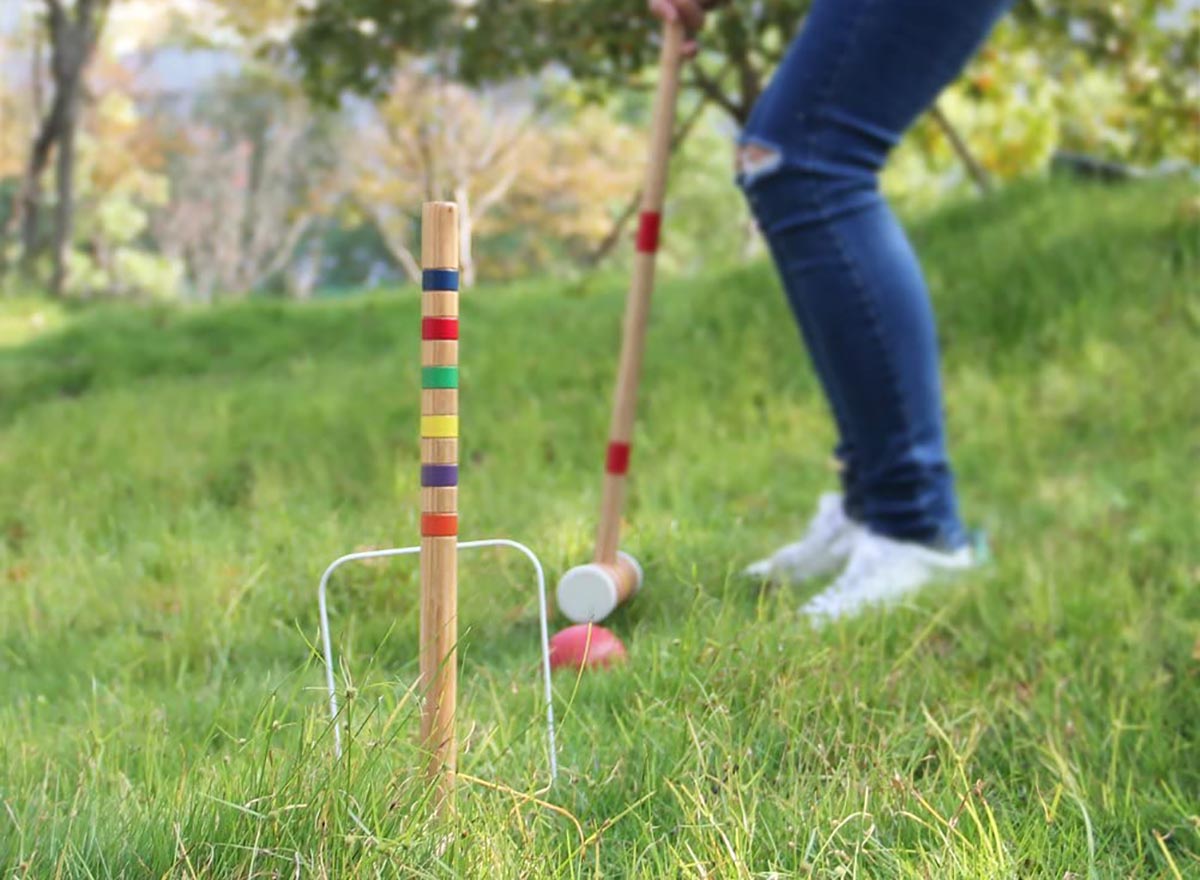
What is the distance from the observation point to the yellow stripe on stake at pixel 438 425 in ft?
3.56

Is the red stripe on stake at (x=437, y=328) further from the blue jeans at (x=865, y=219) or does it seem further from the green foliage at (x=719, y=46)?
the green foliage at (x=719, y=46)

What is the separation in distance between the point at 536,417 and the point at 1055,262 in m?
2.10

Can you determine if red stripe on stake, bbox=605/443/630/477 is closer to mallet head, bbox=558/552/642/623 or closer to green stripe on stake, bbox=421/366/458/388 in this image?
mallet head, bbox=558/552/642/623

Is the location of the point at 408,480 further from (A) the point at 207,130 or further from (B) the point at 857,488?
(A) the point at 207,130

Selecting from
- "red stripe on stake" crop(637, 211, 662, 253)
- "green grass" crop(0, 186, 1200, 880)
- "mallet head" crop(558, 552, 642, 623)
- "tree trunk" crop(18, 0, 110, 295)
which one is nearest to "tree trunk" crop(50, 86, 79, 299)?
"tree trunk" crop(18, 0, 110, 295)

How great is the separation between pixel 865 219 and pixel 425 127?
9522 mm

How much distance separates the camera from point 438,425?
109 centimetres

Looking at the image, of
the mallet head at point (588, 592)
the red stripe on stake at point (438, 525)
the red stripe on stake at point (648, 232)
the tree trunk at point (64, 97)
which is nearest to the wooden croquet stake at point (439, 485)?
the red stripe on stake at point (438, 525)

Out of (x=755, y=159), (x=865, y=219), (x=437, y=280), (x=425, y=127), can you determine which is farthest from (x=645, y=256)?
(x=425, y=127)

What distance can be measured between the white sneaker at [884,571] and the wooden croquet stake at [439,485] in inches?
39.2

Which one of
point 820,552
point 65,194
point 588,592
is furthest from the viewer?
point 65,194

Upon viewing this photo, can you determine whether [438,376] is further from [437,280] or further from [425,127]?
[425,127]

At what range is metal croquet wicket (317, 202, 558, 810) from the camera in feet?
3.53

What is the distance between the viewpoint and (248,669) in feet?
5.87
